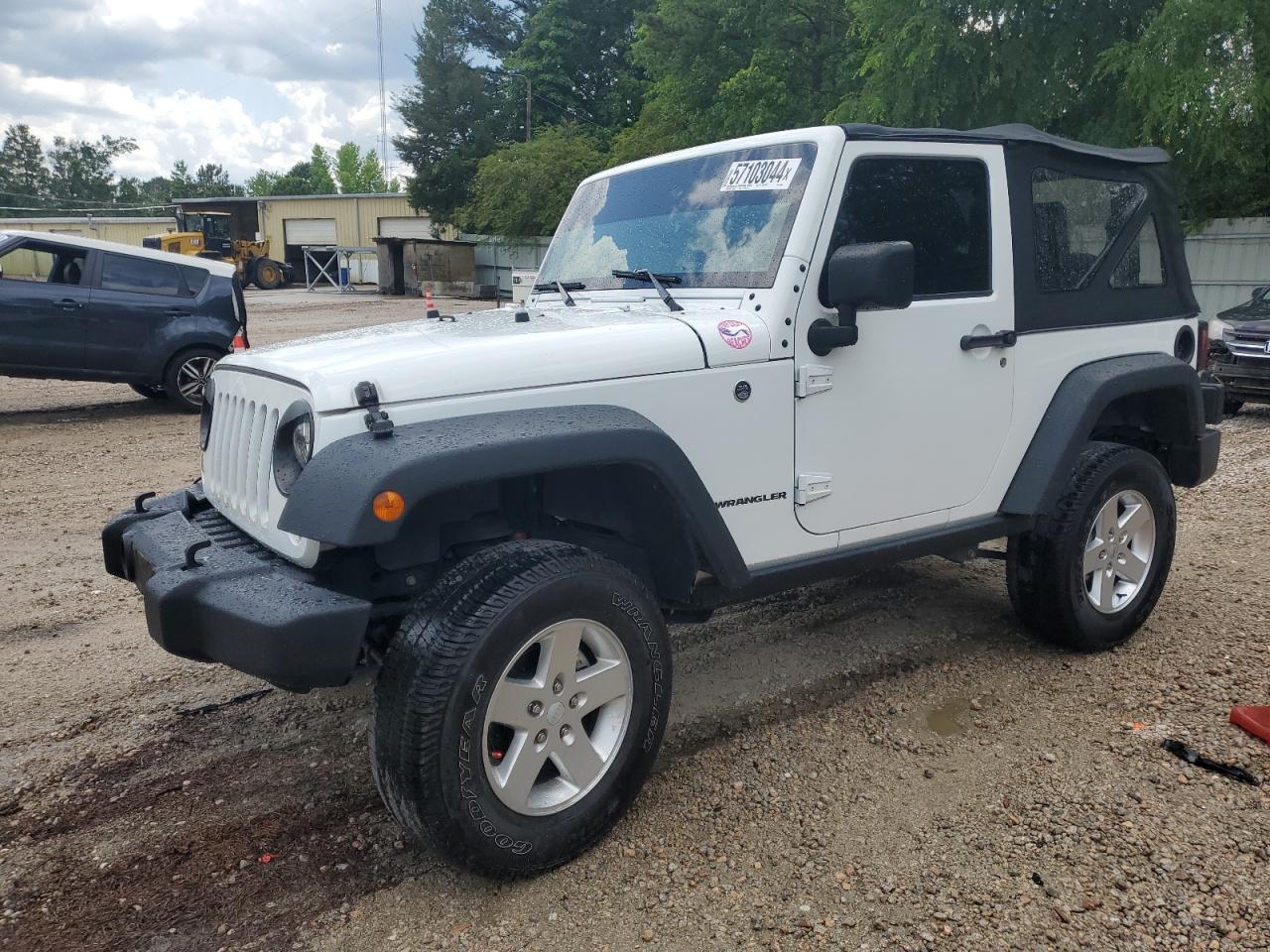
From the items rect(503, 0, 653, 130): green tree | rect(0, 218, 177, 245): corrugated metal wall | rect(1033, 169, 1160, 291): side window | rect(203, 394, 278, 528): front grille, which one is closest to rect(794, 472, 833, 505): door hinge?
rect(1033, 169, 1160, 291): side window

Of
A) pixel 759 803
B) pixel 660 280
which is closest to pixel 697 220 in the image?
pixel 660 280

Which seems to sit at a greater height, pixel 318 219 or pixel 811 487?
pixel 318 219

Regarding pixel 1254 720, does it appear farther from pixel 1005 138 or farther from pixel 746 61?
pixel 746 61

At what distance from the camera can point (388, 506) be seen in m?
2.38

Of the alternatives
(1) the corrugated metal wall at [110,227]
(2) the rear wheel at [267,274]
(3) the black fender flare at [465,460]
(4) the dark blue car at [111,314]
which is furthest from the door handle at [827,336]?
(1) the corrugated metal wall at [110,227]

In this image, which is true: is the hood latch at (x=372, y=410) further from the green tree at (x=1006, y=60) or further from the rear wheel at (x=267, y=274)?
the rear wheel at (x=267, y=274)

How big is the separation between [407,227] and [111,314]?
142 ft

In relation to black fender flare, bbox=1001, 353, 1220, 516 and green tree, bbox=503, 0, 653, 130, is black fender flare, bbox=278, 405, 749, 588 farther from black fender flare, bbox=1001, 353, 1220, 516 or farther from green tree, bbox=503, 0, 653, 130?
green tree, bbox=503, 0, 653, 130

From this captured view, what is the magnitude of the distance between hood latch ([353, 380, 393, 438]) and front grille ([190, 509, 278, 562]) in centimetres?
62

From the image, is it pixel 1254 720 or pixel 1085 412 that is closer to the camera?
pixel 1254 720

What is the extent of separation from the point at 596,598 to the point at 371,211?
51.8 m

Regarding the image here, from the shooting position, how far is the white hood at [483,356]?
262 cm

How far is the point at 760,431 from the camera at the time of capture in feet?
10.3

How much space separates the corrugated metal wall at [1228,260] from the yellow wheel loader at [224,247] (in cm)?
3134
